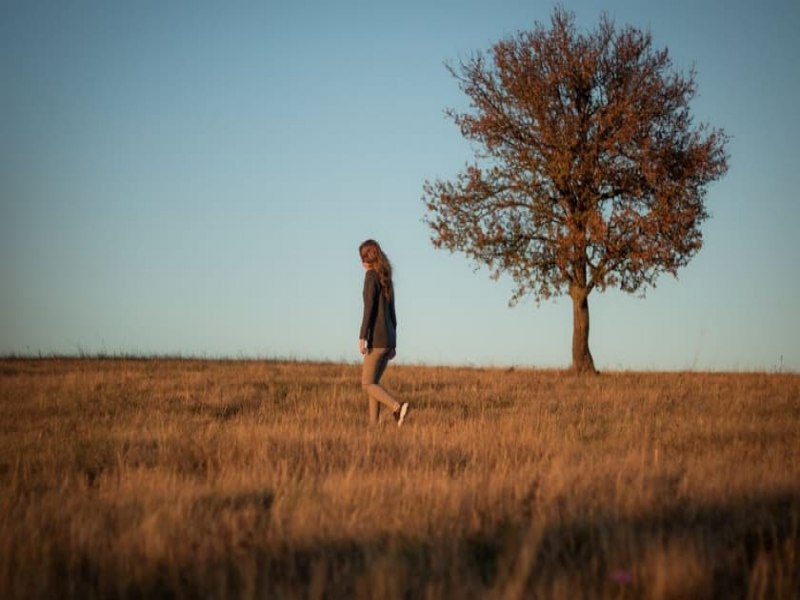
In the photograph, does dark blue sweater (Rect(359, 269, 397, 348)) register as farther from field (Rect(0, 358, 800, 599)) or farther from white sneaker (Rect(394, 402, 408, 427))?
field (Rect(0, 358, 800, 599))

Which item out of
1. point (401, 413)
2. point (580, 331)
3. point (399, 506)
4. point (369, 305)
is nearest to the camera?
point (399, 506)

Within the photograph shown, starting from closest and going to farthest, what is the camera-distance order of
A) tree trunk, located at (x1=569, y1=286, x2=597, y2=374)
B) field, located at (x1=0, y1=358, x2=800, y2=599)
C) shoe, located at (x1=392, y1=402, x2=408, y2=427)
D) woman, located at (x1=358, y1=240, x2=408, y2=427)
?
1. field, located at (x1=0, y1=358, x2=800, y2=599)
2. shoe, located at (x1=392, y1=402, x2=408, y2=427)
3. woman, located at (x1=358, y1=240, x2=408, y2=427)
4. tree trunk, located at (x1=569, y1=286, x2=597, y2=374)

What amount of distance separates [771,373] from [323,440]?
22.2m

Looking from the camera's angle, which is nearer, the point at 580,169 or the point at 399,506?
the point at 399,506

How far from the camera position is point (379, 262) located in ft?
42.7

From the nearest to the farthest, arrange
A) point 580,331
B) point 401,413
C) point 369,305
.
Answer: point 401,413 → point 369,305 → point 580,331

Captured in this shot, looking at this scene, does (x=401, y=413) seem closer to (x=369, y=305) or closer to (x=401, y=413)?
(x=401, y=413)

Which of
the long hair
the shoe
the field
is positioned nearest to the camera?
the field

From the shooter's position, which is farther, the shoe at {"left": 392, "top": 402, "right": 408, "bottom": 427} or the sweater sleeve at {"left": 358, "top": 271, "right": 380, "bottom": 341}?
the sweater sleeve at {"left": 358, "top": 271, "right": 380, "bottom": 341}

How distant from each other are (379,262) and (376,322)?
36.8 inches

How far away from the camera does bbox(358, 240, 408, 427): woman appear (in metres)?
12.8

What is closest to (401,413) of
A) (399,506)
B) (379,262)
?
(379,262)

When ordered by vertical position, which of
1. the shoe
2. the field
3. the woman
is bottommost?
the field

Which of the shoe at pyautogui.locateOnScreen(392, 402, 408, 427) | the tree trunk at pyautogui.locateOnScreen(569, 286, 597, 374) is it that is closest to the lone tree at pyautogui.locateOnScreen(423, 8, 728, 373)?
the tree trunk at pyautogui.locateOnScreen(569, 286, 597, 374)
